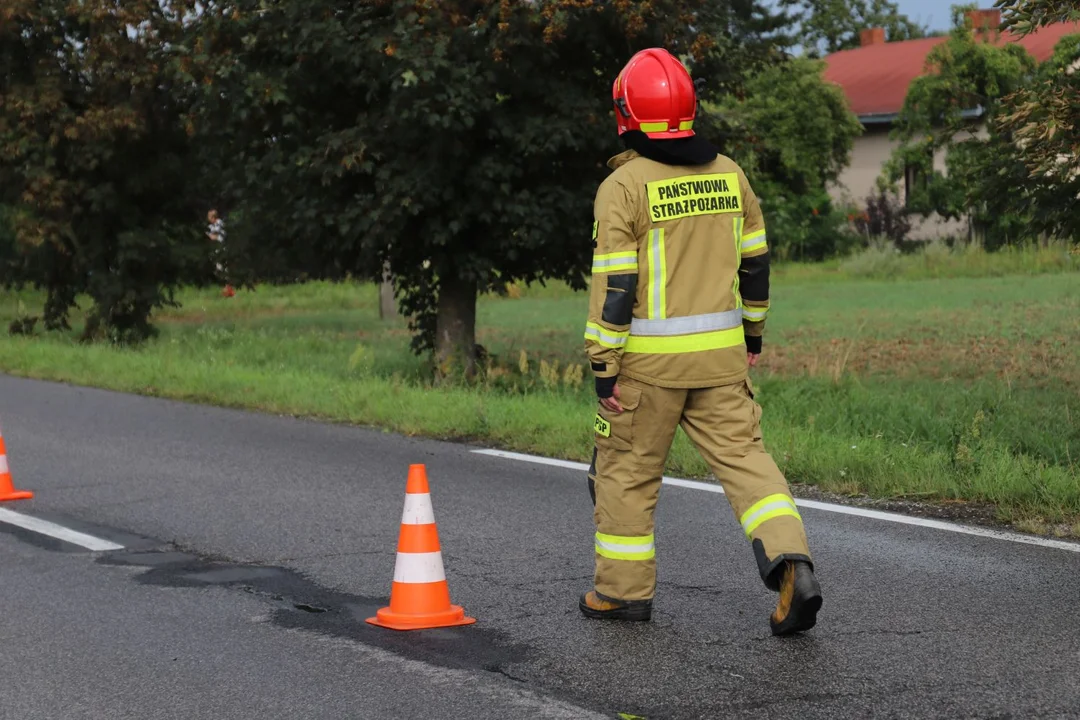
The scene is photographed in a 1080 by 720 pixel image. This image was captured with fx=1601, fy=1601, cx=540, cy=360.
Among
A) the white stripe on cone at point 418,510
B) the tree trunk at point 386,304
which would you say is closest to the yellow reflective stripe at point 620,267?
the white stripe on cone at point 418,510

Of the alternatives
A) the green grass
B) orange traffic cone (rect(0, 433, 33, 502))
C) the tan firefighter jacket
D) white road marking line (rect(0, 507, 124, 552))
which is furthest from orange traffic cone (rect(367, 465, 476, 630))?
orange traffic cone (rect(0, 433, 33, 502))

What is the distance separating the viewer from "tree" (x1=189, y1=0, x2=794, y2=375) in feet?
43.9

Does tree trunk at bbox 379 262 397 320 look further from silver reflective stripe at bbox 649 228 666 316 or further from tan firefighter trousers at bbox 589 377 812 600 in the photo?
silver reflective stripe at bbox 649 228 666 316

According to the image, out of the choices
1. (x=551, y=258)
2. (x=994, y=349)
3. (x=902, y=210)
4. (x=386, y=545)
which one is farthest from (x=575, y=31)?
(x=902, y=210)

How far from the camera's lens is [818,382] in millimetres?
13297

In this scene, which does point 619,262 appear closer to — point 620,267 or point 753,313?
point 620,267

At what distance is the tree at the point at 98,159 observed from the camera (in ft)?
69.5

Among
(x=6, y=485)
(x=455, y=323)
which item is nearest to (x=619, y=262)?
(x=6, y=485)

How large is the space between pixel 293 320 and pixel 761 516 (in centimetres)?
2393

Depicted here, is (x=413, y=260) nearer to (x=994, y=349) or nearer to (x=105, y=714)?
(x=994, y=349)

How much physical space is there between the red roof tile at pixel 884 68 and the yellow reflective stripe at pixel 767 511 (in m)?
41.3

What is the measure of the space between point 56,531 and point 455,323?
25.8 ft

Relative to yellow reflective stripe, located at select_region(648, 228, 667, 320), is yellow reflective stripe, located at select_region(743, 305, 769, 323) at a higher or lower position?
lower

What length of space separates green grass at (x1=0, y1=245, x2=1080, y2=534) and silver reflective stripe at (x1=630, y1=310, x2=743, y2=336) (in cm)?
263
